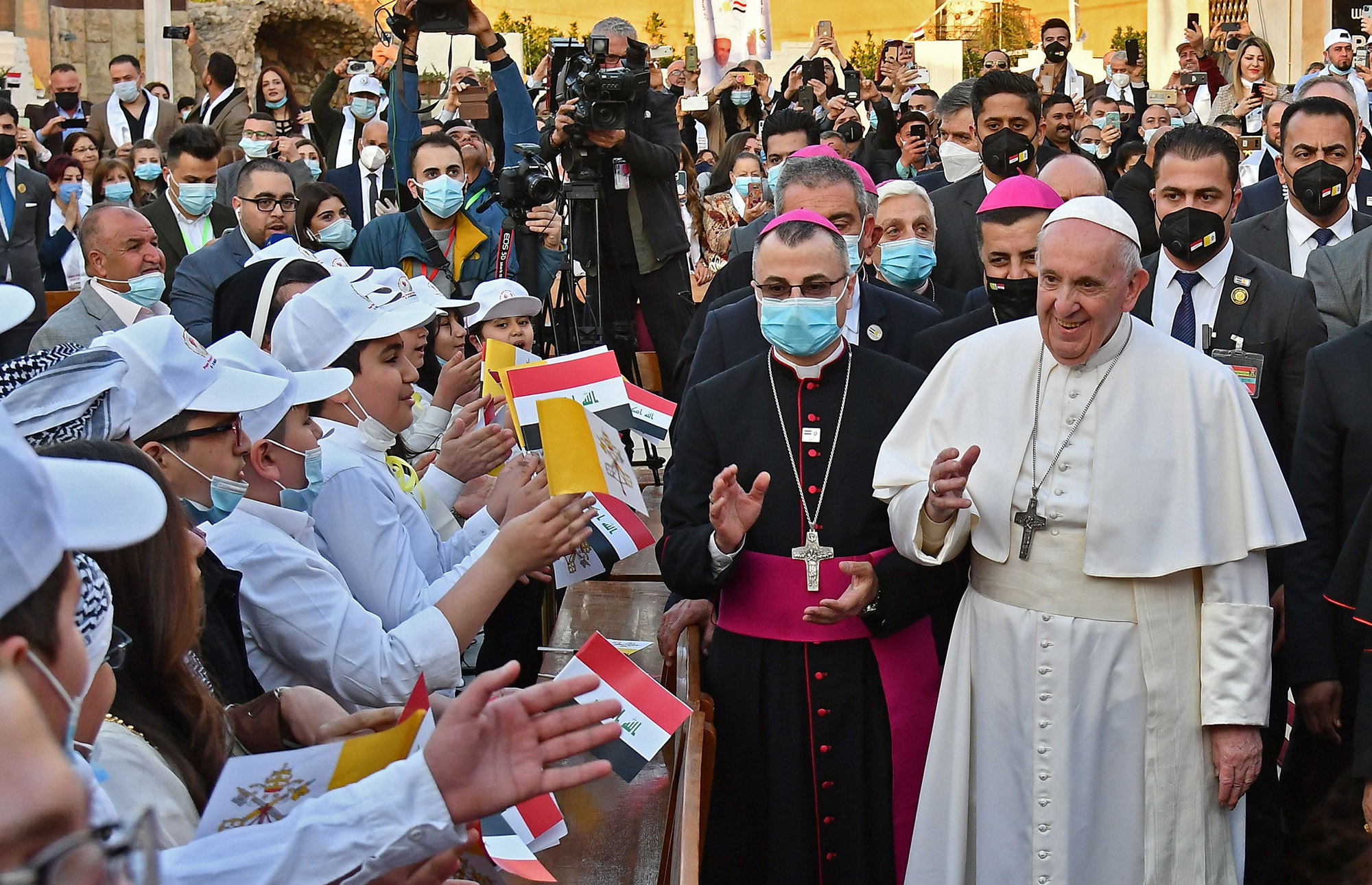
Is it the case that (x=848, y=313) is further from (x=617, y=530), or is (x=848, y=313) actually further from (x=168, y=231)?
(x=168, y=231)

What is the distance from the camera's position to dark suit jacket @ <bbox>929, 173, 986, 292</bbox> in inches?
246

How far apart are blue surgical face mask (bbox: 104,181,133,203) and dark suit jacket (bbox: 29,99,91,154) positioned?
13.3ft

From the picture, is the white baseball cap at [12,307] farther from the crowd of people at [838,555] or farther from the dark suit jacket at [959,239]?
the dark suit jacket at [959,239]

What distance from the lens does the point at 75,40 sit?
23438 mm

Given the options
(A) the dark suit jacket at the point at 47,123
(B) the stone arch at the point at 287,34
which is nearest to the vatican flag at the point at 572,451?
(A) the dark suit jacket at the point at 47,123

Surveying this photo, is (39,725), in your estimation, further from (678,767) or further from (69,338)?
(69,338)

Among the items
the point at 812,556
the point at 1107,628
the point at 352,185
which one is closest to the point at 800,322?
the point at 812,556

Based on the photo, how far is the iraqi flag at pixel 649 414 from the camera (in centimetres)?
391

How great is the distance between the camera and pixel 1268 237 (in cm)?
568

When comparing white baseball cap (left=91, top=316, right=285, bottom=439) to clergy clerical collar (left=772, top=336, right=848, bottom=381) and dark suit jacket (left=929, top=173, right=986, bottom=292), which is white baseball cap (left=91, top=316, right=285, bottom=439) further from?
dark suit jacket (left=929, top=173, right=986, bottom=292)

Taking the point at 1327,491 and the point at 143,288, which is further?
the point at 143,288

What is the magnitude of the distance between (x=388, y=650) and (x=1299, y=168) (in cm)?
431

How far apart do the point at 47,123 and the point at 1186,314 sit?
13.8 metres

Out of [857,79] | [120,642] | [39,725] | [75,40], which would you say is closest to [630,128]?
[120,642]
